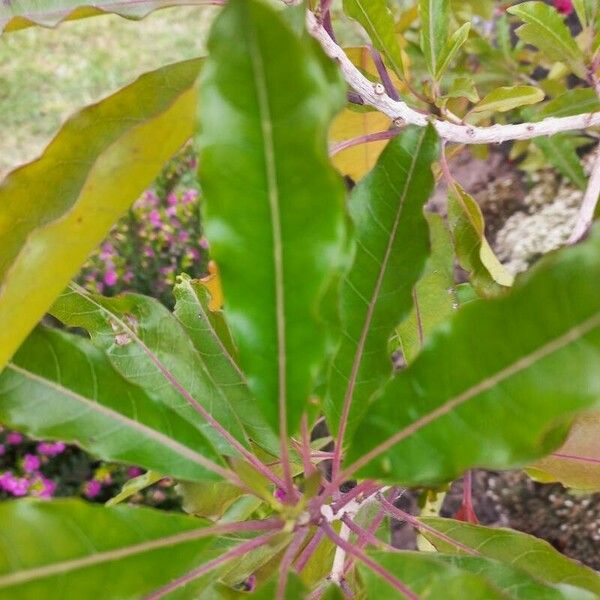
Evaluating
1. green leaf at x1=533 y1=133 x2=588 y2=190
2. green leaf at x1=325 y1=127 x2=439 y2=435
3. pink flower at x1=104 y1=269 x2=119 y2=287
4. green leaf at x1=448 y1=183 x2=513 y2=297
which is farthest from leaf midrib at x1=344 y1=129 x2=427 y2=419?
pink flower at x1=104 y1=269 x2=119 y2=287

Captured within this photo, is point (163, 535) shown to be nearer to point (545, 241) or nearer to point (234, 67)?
point (234, 67)

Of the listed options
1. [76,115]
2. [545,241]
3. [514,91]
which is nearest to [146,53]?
[545,241]

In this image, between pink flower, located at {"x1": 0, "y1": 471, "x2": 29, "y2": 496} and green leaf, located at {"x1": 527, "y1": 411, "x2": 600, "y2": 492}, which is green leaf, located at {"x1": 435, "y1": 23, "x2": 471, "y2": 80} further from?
pink flower, located at {"x1": 0, "y1": 471, "x2": 29, "y2": 496}

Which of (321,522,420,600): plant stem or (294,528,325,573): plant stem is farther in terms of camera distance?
(294,528,325,573): plant stem

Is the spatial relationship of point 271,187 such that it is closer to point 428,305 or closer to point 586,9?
point 428,305

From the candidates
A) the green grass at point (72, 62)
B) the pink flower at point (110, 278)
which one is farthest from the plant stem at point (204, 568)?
the green grass at point (72, 62)

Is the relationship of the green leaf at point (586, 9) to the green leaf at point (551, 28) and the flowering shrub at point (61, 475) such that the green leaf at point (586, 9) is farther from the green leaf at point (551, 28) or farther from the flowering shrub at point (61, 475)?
the flowering shrub at point (61, 475)

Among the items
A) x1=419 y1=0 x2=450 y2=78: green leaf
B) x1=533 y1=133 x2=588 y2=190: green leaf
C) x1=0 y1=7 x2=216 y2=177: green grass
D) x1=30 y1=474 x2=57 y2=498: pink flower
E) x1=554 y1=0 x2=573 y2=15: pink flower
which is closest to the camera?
x1=419 y1=0 x2=450 y2=78: green leaf
